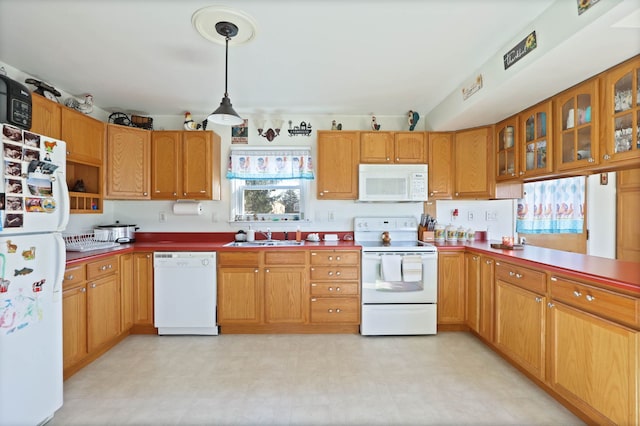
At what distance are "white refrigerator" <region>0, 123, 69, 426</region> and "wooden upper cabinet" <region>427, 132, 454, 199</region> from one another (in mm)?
3336

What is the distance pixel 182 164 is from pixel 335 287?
7.16ft

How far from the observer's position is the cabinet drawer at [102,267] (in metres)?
2.40

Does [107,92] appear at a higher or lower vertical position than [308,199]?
higher

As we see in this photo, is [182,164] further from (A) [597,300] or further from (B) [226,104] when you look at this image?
(A) [597,300]

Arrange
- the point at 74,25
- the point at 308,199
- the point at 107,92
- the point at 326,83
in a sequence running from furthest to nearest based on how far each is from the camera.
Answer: the point at 308,199 → the point at 107,92 → the point at 326,83 → the point at 74,25

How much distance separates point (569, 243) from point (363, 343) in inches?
111

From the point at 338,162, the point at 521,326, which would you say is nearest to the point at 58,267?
the point at 338,162

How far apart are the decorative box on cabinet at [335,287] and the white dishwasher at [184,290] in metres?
1.04

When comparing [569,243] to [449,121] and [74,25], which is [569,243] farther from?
[74,25]

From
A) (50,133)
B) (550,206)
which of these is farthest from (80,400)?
(550,206)

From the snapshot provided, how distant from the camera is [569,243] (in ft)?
11.4

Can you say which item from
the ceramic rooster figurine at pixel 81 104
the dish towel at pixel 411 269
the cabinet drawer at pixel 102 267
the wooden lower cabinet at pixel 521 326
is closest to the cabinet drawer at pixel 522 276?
the wooden lower cabinet at pixel 521 326

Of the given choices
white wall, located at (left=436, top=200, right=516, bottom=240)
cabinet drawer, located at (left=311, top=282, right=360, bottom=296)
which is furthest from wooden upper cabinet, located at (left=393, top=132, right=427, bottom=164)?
cabinet drawer, located at (left=311, top=282, right=360, bottom=296)

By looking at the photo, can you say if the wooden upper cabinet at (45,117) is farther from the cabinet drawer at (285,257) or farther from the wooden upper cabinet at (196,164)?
the cabinet drawer at (285,257)
